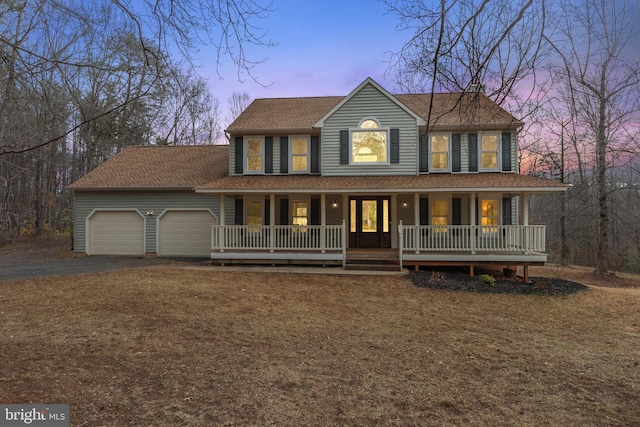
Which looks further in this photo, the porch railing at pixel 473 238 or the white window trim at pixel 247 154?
the white window trim at pixel 247 154

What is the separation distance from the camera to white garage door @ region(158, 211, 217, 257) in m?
14.5

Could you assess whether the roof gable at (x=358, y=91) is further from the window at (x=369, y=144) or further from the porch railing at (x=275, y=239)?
the porch railing at (x=275, y=239)

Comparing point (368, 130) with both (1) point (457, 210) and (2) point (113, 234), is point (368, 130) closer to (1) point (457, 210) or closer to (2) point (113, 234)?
(1) point (457, 210)

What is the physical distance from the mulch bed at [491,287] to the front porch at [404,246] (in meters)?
0.74

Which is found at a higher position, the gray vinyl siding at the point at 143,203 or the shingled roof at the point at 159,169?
the shingled roof at the point at 159,169

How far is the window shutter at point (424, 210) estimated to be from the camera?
13.0 meters

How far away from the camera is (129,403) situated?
3.14 m

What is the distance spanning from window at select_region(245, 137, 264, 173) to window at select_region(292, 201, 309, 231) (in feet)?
6.70

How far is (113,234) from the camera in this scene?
48.4 ft

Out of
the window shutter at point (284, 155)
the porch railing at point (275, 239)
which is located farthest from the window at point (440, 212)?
the window shutter at point (284, 155)

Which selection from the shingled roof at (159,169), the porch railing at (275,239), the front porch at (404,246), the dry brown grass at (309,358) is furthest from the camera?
the shingled roof at (159,169)

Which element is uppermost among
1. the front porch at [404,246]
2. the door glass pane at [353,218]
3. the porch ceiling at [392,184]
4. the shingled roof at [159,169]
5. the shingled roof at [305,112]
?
the shingled roof at [305,112]

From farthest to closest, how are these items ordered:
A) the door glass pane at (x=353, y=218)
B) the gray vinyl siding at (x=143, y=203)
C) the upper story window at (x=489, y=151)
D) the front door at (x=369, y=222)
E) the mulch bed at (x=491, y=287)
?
1. the gray vinyl siding at (x=143, y=203)
2. the door glass pane at (x=353, y=218)
3. the front door at (x=369, y=222)
4. the upper story window at (x=489, y=151)
5. the mulch bed at (x=491, y=287)

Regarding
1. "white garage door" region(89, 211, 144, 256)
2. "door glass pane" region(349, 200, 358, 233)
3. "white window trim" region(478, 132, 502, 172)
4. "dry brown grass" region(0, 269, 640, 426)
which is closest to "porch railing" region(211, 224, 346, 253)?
"door glass pane" region(349, 200, 358, 233)
